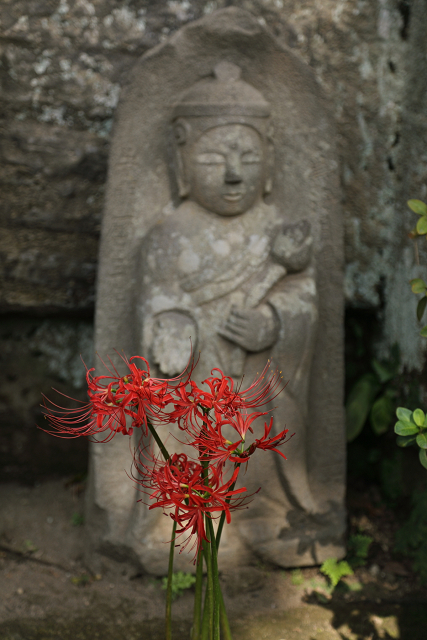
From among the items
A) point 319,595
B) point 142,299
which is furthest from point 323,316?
point 319,595

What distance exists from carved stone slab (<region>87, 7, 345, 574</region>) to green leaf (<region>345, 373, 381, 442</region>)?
12.2 inches

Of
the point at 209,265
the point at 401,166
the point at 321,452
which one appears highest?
the point at 401,166

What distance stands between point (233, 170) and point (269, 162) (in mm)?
237

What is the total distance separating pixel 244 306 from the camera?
246cm

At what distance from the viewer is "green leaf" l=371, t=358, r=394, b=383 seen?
3.01 metres

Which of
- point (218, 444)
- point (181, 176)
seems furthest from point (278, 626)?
point (181, 176)

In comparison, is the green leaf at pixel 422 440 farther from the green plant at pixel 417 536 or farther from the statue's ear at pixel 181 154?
the statue's ear at pixel 181 154

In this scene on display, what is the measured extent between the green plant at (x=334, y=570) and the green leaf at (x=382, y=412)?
0.66 m

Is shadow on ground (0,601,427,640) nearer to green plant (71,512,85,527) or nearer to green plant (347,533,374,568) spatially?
green plant (347,533,374,568)

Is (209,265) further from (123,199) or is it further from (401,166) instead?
(401,166)

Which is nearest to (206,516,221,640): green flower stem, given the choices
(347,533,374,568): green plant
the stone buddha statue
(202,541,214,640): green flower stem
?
(202,541,214,640): green flower stem

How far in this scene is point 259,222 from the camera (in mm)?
2543

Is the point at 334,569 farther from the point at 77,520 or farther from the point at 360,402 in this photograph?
the point at 77,520

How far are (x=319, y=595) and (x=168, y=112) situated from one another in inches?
80.8
